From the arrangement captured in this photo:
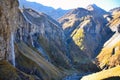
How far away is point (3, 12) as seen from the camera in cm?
12912

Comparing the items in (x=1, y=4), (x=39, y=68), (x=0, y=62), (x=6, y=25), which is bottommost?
(x=39, y=68)

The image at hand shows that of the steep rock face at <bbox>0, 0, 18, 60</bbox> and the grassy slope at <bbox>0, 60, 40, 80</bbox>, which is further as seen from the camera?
the steep rock face at <bbox>0, 0, 18, 60</bbox>

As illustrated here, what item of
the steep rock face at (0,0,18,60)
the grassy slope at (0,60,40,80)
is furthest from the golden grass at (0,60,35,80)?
the steep rock face at (0,0,18,60)

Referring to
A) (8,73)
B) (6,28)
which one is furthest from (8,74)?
(6,28)

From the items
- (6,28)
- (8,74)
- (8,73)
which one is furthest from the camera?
(6,28)

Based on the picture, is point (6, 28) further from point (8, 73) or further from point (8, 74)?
point (8, 74)

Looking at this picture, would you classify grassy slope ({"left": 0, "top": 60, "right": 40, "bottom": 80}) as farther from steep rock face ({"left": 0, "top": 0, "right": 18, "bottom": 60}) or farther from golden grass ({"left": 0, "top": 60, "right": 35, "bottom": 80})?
steep rock face ({"left": 0, "top": 0, "right": 18, "bottom": 60})

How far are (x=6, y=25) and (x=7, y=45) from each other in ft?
27.8

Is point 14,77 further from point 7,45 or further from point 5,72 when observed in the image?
point 7,45

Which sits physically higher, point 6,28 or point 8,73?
point 6,28

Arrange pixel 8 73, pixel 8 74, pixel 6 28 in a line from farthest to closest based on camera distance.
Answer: pixel 6 28, pixel 8 73, pixel 8 74

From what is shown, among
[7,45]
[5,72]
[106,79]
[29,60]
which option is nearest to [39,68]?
[29,60]

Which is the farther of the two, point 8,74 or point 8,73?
point 8,73

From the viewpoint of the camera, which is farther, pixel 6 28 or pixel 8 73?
pixel 6 28
